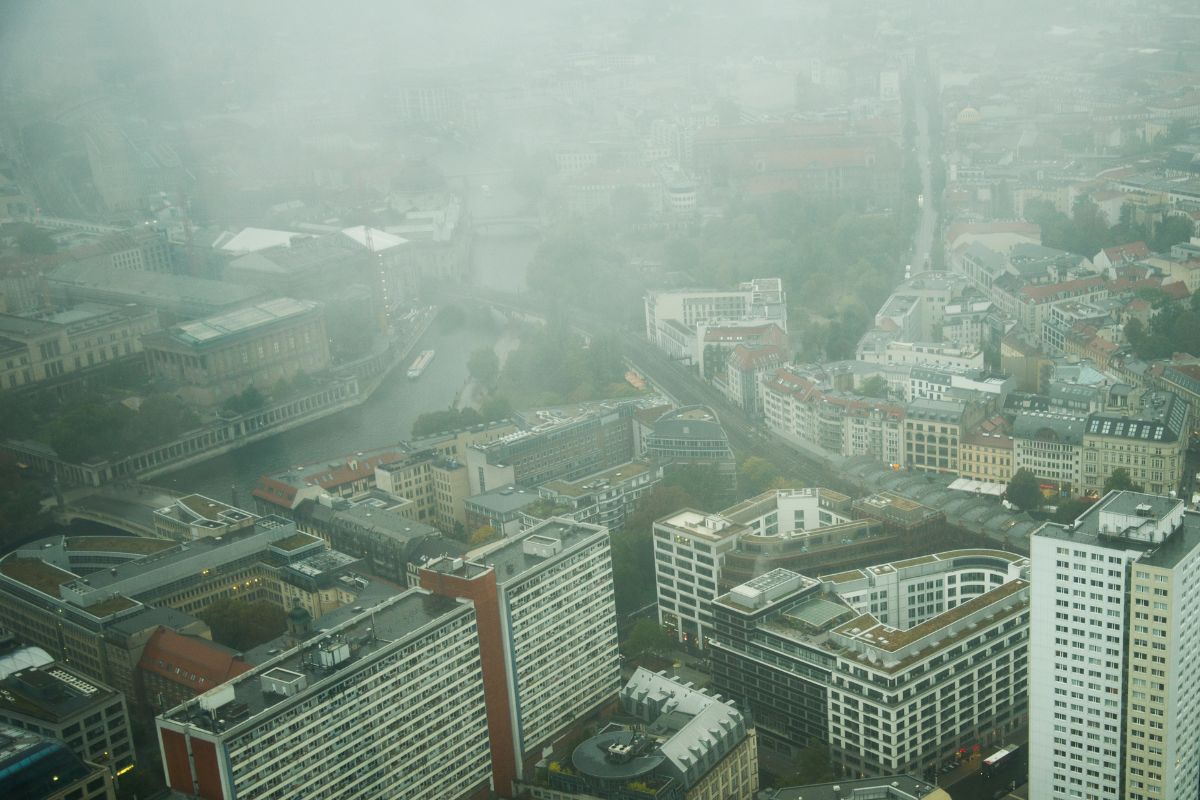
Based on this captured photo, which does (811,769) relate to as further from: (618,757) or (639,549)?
(639,549)

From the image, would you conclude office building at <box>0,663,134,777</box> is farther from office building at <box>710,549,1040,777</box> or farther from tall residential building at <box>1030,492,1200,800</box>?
tall residential building at <box>1030,492,1200,800</box>

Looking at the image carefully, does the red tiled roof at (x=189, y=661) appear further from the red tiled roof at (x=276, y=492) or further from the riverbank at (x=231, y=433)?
the riverbank at (x=231, y=433)

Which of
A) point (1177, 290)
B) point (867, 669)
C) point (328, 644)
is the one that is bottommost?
point (867, 669)

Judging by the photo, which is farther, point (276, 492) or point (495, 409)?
point (495, 409)

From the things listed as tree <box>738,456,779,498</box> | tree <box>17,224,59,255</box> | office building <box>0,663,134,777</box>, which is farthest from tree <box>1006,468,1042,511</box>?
tree <box>17,224,59,255</box>

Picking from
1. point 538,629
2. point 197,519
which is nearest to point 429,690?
point 538,629

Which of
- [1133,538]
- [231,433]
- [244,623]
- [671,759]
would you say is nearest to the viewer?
[1133,538]

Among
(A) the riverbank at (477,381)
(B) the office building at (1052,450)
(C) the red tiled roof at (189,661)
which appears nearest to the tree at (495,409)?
(A) the riverbank at (477,381)
